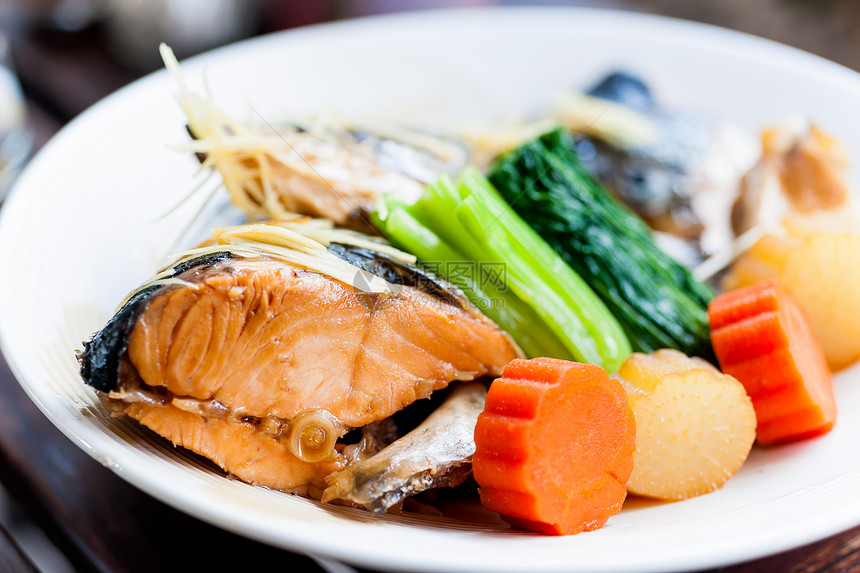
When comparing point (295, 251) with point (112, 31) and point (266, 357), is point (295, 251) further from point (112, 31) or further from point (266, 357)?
point (112, 31)

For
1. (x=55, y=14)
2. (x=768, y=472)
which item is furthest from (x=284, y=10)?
(x=768, y=472)

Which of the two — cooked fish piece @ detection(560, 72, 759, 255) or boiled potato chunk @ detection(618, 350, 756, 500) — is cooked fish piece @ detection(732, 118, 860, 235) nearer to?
cooked fish piece @ detection(560, 72, 759, 255)

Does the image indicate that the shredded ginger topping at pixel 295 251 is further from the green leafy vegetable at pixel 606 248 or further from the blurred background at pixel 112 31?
the blurred background at pixel 112 31

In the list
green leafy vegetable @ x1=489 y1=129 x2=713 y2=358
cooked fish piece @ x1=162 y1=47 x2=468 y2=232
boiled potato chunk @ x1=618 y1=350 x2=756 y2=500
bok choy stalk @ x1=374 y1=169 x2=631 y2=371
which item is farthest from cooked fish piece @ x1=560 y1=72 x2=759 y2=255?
boiled potato chunk @ x1=618 y1=350 x2=756 y2=500

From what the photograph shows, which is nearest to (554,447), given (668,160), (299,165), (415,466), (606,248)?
(415,466)

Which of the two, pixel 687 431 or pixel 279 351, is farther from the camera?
pixel 687 431

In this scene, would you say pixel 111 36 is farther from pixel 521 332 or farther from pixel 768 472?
pixel 768 472
